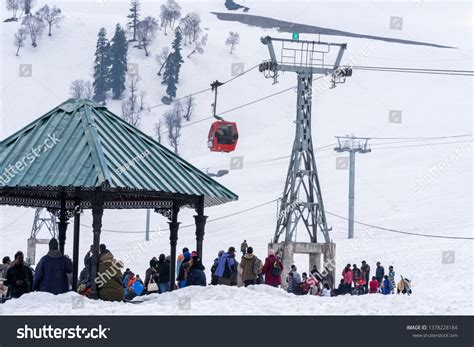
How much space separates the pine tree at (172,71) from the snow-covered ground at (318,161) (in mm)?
2235

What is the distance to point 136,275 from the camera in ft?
81.8

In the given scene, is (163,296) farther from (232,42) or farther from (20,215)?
(232,42)

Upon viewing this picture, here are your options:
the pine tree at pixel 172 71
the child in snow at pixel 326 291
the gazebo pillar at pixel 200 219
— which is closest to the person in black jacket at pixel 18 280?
the gazebo pillar at pixel 200 219

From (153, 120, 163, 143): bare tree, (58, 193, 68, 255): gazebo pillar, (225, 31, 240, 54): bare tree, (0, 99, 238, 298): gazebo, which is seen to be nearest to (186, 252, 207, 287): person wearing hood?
(0, 99, 238, 298): gazebo

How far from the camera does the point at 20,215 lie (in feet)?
292

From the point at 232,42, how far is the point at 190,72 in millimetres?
15244

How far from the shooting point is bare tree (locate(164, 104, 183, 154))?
11746cm

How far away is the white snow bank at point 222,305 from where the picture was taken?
17297 millimetres

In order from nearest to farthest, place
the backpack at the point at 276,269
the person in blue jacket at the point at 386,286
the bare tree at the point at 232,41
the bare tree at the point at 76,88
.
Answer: the backpack at the point at 276,269
the person in blue jacket at the point at 386,286
the bare tree at the point at 76,88
the bare tree at the point at 232,41

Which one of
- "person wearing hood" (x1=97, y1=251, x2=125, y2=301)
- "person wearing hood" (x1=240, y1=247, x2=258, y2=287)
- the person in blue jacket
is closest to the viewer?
"person wearing hood" (x1=97, y1=251, x2=125, y2=301)

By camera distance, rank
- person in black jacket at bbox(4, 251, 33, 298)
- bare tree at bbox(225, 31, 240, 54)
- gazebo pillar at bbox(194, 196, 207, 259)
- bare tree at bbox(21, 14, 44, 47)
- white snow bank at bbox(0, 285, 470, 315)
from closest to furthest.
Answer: white snow bank at bbox(0, 285, 470, 315), person in black jacket at bbox(4, 251, 33, 298), gazebo pillar at bbox(194, 196, 207, 259), bare tree at bbox(21, 14, 44, 47), bare tree at bbox(225, 31, 240, 54)

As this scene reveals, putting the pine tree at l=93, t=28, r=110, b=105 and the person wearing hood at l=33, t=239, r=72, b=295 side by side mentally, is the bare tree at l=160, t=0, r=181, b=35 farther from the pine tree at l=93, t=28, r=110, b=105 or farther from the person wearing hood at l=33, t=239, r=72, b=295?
the person wearing hood at l=33, t=239, r=72, b=295

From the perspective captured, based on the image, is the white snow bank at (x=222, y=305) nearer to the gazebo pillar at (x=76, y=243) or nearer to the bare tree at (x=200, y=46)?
the gazebo pillar at (x=76, y=243)

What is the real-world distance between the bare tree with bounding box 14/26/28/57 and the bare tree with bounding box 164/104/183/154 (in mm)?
33262
